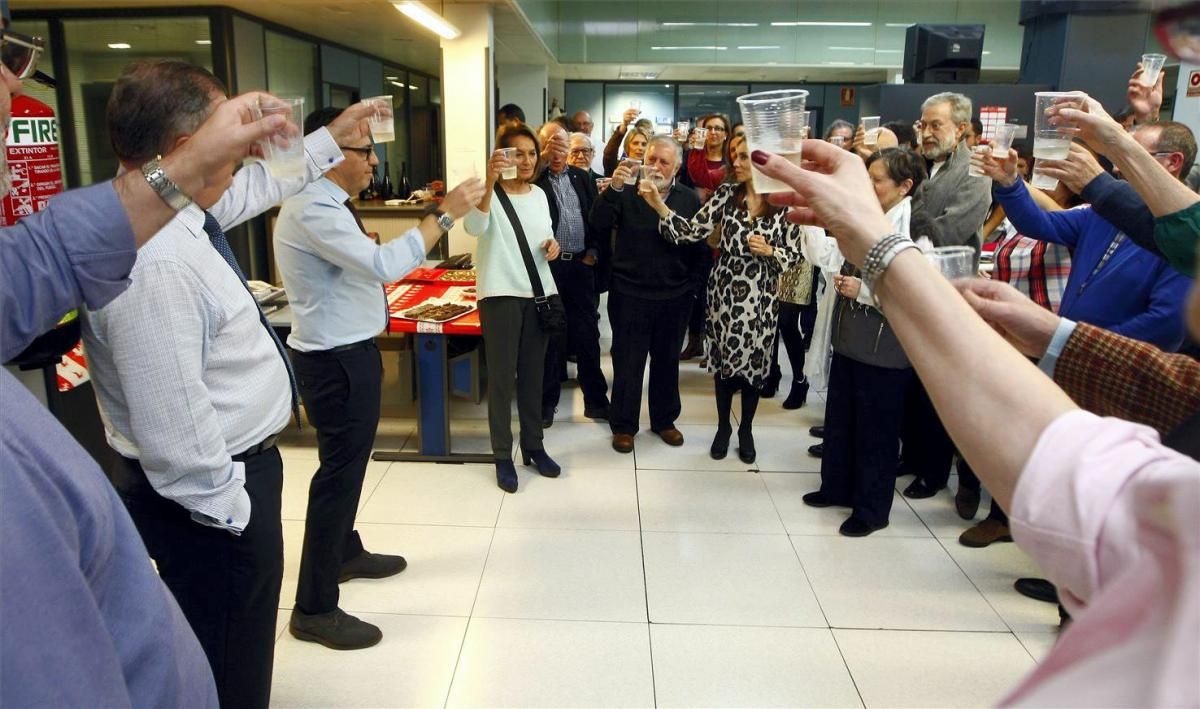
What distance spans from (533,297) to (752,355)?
1.20 m

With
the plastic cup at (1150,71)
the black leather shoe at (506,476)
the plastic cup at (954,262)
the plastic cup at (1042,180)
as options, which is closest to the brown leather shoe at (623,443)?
the black leather shoe at (506,476)

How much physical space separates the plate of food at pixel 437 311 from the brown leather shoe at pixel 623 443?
3.52 ft

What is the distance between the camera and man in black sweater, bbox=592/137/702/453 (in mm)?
4098

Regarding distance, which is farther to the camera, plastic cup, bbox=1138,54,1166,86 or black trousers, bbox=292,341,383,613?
plastic cup, bbox=1138,54,1166,86

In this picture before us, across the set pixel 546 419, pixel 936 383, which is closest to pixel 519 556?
pixel 546 419

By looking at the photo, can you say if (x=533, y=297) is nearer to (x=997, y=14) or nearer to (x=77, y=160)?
(x=77, y=160)

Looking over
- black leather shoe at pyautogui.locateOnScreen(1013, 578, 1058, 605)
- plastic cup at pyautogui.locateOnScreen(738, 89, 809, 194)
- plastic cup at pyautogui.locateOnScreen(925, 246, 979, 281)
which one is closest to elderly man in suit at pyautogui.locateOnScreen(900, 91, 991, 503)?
black leather shoe at pyautogui.locateOnScreen(1013, 578, 1058, 605)

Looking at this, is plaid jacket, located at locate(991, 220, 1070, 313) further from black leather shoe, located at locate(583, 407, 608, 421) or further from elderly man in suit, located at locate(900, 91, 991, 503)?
black leather shoe, located at locate(583, 407, 608, 421)

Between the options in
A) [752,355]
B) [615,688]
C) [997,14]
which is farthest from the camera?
[997,14]

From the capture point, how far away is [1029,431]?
0.71 meters

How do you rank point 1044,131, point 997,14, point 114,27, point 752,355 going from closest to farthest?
point 1044,131, point 752,355, point 114,27, point 997,14

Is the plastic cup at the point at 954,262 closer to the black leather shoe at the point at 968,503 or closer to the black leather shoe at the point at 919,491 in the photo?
the black leather shoe at the point at 968,503

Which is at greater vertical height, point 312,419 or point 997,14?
point 997,14

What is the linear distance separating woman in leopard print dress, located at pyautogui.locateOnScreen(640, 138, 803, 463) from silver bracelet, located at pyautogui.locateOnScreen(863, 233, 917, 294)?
307 cm
